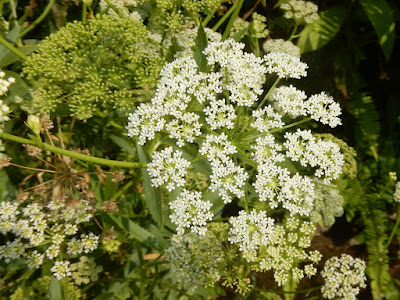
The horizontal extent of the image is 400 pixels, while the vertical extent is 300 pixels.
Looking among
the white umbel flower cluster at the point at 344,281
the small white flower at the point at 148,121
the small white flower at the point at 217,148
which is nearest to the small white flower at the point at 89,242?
the small white flower at the point at 148,121

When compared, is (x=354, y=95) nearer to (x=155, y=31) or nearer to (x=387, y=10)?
(x=387, y=10)

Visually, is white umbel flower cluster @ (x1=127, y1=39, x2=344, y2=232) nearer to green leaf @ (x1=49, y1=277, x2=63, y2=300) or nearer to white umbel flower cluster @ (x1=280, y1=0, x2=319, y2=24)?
green leaf @ (x1=49, y1=277, x2=63, y2=300)

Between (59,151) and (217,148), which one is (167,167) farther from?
(59,151)

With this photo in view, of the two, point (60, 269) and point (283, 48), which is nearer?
point (60, 269)

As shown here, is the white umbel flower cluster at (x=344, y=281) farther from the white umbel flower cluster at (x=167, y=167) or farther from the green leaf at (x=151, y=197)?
the white umbel flower cluster at (x=167, y=167)

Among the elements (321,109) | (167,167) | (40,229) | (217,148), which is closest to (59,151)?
(167,167)

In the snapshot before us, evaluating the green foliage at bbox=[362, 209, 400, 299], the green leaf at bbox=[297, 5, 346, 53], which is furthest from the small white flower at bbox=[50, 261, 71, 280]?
the green leaf at bbox=[297, 5, 346, 53]
